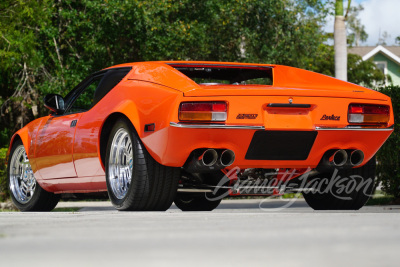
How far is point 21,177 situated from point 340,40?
13.7 m

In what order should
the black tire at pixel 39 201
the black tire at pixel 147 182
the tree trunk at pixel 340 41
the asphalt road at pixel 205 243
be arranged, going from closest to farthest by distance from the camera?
the asphalt road at pixel 205 243, the black tire at pixel 147 182, the black tire at pixel 39 201, the tree trunk at pixel 340 41

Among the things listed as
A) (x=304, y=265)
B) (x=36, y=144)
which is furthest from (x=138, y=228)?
(x=36, y=144)

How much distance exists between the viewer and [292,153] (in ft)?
21.0

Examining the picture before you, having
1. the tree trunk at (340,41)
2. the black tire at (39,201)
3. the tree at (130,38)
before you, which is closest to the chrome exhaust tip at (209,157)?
the black tire at (39,201)

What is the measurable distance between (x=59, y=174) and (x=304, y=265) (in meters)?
5.41

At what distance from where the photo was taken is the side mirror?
8055mm

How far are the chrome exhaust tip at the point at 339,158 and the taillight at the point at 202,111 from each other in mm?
1184

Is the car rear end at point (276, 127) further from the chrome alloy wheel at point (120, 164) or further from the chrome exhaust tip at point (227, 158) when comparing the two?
the chrome alloy wheel at point (120, 164)

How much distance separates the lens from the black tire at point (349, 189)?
23.9ft

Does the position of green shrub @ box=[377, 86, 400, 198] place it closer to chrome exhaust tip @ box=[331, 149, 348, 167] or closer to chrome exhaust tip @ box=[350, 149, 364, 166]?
chrome exhaust tip @ box=[350, 149, 364, 166]

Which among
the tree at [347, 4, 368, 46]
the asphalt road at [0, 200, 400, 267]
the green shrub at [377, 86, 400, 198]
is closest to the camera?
the asphalt road at [0, 200, 400, 267]

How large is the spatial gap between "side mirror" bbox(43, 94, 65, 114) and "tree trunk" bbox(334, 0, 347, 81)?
1334 centimetres

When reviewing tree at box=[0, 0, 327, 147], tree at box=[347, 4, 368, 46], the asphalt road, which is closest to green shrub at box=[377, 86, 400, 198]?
the asphalt road

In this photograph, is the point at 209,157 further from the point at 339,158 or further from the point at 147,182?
the point at 339,158
